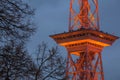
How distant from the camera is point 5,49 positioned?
18.2 m

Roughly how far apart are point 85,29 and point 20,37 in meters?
74.7

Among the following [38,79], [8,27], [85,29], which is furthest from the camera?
[85,29]

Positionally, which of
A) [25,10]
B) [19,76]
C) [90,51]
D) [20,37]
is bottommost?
[19,76]

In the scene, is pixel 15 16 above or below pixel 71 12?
below

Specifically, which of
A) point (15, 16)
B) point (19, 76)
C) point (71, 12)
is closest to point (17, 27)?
point (15, 16)

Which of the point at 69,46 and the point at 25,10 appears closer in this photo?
the point at 25,10

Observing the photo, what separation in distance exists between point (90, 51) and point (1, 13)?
78.7 meters

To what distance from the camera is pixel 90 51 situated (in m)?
95.8

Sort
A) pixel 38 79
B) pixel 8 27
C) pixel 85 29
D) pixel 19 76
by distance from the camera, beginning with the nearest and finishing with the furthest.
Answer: pixel 8 27
pixel 19 76
pixel 38 79
pixel 85 29

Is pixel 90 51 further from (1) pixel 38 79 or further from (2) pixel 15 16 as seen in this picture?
(2) pixel 15 16

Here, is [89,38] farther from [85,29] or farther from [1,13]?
[1,13]

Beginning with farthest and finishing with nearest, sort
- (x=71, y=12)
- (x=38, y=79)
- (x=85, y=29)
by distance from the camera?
(x=71, y=12) → (x=85, y=29) → (x=38, y=79)

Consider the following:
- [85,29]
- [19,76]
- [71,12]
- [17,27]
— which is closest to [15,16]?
[17,27]

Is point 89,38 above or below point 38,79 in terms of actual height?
above
